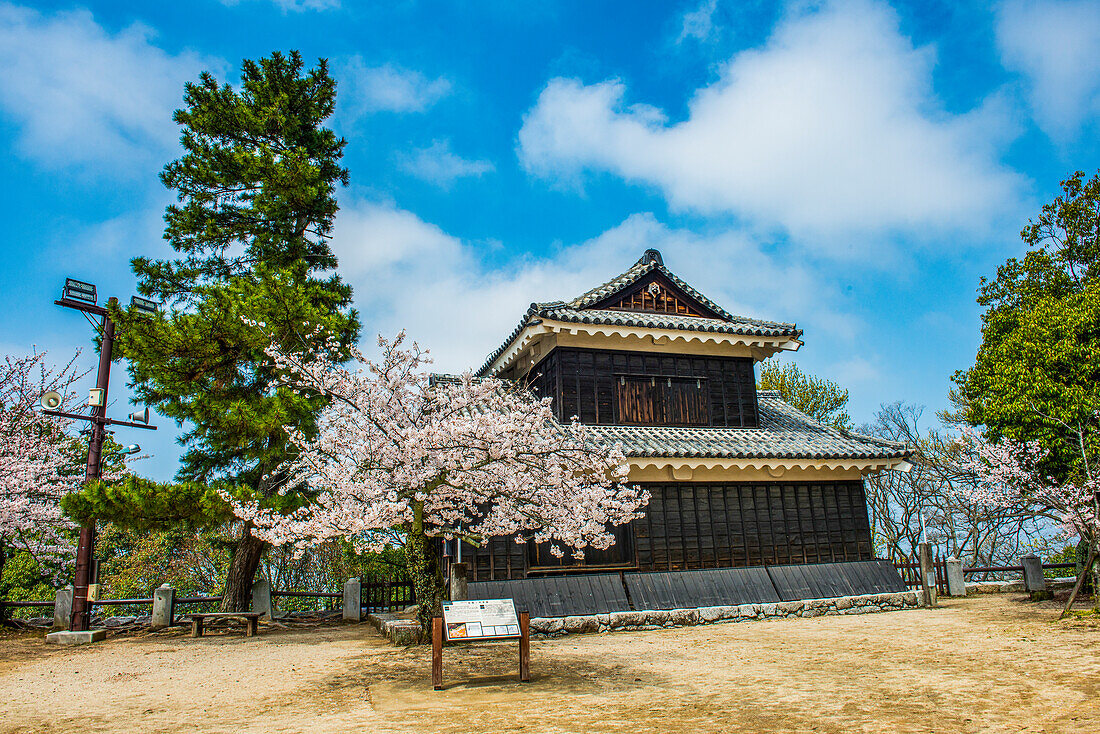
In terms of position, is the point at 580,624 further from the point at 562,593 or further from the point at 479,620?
the point at 479,620

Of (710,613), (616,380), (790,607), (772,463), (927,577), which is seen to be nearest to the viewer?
(710,613)

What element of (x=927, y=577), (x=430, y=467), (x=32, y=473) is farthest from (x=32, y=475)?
(x=927, y=577)

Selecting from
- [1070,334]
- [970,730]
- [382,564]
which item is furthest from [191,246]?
[1070,334]

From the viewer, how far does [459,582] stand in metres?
11.8

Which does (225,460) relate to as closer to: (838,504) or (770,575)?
(770,575)

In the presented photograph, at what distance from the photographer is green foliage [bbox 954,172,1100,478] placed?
1360cm

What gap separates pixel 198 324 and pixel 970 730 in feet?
45.6

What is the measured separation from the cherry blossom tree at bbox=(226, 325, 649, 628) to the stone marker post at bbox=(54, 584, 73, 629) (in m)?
8.26

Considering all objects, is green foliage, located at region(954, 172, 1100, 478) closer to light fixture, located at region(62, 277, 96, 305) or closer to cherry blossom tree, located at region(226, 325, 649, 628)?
cherry blossom tree, located at region(226, 325, 649, 628)

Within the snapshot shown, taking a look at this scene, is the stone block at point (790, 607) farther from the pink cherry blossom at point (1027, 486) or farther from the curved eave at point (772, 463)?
the pink cherry blossom at point (1027, 486)

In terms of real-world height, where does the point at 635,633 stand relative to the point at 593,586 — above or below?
below

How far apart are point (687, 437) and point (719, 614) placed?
3811mm

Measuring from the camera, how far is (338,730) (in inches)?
221

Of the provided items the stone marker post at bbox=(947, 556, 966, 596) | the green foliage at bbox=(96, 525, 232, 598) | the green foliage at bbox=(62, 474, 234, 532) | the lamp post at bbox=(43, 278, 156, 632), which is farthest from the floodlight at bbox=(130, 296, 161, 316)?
the stone marker post at bbox=(947, 556, 966, 596)
